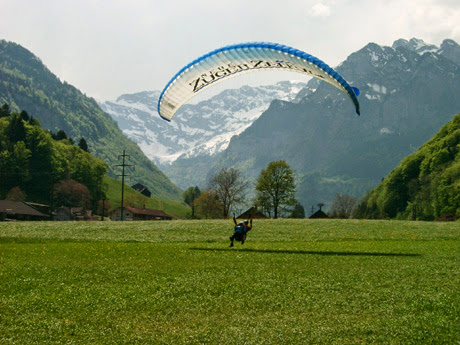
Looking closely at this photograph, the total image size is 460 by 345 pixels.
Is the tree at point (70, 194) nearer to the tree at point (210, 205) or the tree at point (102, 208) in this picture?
the tree at point (102, 208)

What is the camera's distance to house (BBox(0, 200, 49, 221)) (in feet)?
343

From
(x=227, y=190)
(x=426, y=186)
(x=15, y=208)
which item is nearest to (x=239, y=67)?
(x=227, y=190)

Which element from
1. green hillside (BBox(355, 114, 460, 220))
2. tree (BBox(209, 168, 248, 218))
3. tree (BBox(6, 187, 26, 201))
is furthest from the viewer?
tree (BBox(6, 187, 26, 201))

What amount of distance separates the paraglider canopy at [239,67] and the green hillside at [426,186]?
74636mm

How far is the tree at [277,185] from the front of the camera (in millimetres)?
92062

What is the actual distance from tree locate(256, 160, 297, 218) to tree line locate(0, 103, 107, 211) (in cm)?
6003

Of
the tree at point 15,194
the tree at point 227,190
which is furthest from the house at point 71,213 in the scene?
the tree at point 227,190

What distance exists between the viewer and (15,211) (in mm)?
106125

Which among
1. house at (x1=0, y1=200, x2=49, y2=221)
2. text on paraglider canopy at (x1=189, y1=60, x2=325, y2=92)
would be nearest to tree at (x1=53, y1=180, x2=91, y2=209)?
house at (x1=0, y1=200, x2=49, y2=221)

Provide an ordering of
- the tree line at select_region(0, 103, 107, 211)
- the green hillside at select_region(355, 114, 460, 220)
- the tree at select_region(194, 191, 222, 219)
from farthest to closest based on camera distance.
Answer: the tree line at select_region(0, 103, 107, 211) → the tree at select_region(194, 191, 222, 219) → the green hillside at select_region(355, 114, 460, 220)

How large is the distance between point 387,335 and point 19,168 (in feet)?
424

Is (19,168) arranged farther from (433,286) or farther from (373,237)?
(433,286)

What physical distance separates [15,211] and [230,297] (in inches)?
3945

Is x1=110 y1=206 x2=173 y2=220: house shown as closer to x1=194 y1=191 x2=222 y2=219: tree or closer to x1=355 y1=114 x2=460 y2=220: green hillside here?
x1=194 y1=191 x2=222 y2=219: tree
